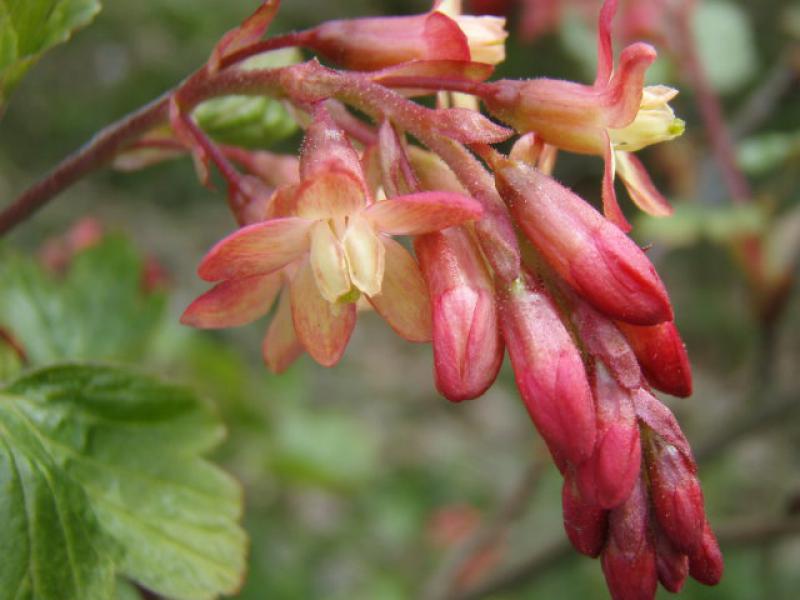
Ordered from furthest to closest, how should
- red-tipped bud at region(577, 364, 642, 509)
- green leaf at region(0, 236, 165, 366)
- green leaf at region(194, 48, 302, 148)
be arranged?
green leaf at region(0, 236, 165, 366)
green leaf at region(194, 48, 302, 148)
red-tipped bud at region(577, 364, 642, 509)

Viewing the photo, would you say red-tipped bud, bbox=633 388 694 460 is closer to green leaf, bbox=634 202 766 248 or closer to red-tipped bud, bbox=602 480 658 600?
red-tipped bud, bbox=602 480 658 600

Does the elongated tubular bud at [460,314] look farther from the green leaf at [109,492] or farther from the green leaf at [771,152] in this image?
the green leaf at [771,152]

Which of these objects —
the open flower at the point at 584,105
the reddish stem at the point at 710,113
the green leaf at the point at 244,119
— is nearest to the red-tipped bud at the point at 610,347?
the open flower at the point at 584,105

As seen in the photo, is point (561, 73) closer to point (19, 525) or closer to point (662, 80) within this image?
point (662, 80)

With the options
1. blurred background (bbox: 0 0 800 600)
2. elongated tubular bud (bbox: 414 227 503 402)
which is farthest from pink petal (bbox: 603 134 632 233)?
blurred background (bbox: 0 0 800 600)

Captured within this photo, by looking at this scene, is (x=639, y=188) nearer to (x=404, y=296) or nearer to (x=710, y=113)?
(x=404, y=296)
